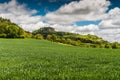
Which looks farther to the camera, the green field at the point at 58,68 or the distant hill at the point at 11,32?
the distant hill at the point at 11,32

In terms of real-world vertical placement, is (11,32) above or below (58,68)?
above

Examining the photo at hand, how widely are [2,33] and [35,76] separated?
124 m

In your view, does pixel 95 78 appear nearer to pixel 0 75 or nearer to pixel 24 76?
pixel 24 76

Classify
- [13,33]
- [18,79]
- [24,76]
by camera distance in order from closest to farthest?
[18,79] < [24,76] < [13,33]

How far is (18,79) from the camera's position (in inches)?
549

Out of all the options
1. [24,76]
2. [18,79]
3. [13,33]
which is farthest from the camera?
[13,33]

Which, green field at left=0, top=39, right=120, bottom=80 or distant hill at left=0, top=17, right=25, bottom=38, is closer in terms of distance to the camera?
green field at left=0, top=39, right=120, bottom=80

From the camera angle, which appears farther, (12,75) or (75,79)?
(12,75)

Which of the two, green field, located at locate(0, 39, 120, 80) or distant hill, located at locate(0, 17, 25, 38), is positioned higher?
distant hill, located at locate(0, 17, 25, 38)

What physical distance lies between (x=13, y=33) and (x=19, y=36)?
10.3 ft

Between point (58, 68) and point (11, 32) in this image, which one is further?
point (11, 32)

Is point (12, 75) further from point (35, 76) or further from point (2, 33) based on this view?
point (2, 33)

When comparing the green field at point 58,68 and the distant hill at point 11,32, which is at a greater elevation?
the distant hill at point 11,32

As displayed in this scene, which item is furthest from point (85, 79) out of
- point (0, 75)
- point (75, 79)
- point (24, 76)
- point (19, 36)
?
point (19, 36)
